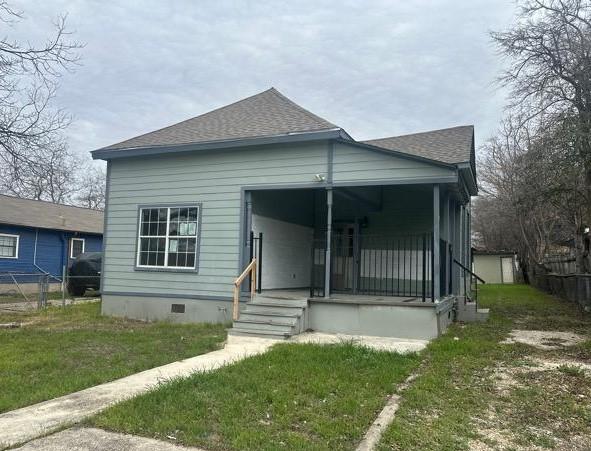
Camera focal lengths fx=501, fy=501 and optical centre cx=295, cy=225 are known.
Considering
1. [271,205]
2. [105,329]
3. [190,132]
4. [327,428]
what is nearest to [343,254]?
[271,205]

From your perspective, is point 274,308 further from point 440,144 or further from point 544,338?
point 440,144

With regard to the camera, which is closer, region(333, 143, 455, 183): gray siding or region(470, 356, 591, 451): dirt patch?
region(470, 356, 591, 451): dirt patch

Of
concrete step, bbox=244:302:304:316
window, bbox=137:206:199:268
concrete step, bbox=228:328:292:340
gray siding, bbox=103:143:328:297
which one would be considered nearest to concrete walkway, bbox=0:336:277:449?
concrete step, bbox=228:328:292:340

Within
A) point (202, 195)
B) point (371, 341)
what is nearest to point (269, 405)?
point (371, 341)

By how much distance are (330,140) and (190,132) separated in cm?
389

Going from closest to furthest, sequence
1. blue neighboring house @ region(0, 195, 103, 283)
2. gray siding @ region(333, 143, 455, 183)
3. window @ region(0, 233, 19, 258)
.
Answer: gray siding @ region(333, 143, 455, 183) < window @ region(0, 233, 19, 258) < blue neighboring house @ region(0, 195, 103, 283)

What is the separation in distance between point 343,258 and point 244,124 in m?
4.34

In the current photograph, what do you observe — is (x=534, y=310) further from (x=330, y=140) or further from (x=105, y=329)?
(x=105, y=329)

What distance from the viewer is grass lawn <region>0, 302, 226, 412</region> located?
5719 millimetres

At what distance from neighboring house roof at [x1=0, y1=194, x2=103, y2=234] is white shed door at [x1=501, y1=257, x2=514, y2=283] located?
28377 mm

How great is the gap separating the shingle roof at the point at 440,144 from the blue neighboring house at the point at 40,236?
15.0 m

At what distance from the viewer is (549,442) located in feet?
13.8

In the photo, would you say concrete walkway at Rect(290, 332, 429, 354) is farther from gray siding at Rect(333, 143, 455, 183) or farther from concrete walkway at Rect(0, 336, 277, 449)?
gray siding at Rect(333, 143, 455, 183)

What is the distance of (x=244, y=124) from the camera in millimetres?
11789
